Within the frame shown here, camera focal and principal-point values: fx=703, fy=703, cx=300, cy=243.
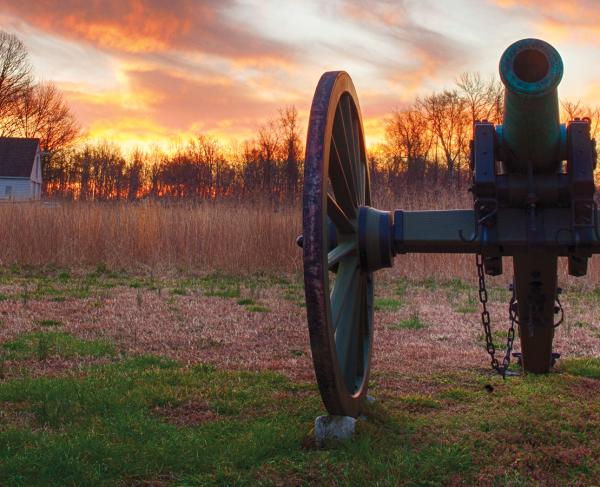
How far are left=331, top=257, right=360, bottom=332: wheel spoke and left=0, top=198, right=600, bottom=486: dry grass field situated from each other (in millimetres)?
635

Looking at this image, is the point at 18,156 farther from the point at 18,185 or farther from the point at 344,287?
the point at 344,287

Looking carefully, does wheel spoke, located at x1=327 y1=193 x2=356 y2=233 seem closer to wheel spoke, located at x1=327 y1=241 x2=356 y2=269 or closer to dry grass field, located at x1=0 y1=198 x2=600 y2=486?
wheel spoke, located at x1=327 y1=241 x2=356 y2=269

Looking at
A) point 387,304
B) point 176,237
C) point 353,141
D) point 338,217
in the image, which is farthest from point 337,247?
point 176,237

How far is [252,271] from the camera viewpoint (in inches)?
514

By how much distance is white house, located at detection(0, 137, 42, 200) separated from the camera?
46844 mm

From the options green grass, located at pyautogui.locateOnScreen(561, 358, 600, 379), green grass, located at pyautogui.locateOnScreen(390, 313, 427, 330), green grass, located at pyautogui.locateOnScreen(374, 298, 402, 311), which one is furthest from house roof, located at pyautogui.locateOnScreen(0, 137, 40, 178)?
green grass, located at pyautogui.locateOnScreen(561, 358, 600, 379)

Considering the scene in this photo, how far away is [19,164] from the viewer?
47.0 m

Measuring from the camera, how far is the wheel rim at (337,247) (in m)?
2.90

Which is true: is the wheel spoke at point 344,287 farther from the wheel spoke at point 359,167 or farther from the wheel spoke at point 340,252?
the wheel spoke at point 359,167

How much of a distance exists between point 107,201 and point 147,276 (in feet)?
12.0

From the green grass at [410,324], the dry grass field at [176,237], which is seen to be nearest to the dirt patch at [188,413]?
the green grass at [410,324]

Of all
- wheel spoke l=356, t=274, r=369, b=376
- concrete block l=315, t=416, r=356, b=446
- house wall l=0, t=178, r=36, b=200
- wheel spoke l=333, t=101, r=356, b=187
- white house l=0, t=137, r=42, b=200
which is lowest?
concrete block l=315, t=416, r=356, b=446

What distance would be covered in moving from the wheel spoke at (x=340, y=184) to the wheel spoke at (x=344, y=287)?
290mm

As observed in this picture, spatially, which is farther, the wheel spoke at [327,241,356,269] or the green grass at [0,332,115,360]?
the green grass at [0,332,115,360]
